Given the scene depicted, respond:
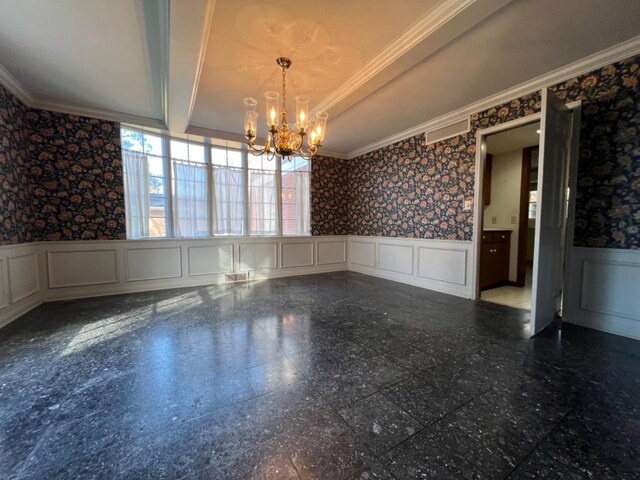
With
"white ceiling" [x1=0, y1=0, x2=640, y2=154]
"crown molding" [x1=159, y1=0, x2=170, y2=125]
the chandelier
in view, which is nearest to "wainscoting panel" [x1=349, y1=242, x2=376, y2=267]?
"white ceiling" [x1=0, y1=0, x2=640, y2=154]

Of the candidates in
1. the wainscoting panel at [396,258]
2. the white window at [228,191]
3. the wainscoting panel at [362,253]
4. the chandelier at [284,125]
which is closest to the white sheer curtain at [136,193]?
the white window at [228,191]

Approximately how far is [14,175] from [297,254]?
165 inches

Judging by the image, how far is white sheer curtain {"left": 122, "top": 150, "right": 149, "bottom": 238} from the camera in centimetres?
411

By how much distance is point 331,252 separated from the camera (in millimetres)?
5984

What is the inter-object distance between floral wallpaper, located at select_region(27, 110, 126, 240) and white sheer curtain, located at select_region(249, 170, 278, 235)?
2.07 meters

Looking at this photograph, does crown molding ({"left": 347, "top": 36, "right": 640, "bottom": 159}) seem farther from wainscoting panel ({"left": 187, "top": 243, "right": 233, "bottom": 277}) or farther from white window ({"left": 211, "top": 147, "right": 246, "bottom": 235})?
wainscoting panel ({"left": 187, "top": 243, "right": 233, "bottom": 277})

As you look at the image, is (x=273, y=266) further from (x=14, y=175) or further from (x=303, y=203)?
(x=14, y=175)

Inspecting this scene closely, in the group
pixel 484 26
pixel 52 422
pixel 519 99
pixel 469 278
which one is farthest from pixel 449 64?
pixel 52 422

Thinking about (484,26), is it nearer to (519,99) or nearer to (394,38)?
(394,38)

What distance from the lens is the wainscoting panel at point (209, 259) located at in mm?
4605

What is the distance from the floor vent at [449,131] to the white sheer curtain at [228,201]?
345cm

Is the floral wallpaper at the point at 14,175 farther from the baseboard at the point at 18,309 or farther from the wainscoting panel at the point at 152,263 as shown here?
the wainscoting panel at the point at 152,263

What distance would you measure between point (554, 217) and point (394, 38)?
91.8 inches

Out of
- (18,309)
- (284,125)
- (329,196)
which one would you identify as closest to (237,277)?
(329,196)
